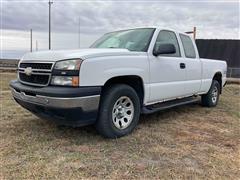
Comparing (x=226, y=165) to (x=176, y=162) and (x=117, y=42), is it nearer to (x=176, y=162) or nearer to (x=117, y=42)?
(x=176, y=162)

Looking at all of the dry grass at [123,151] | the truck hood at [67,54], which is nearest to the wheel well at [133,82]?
the truck hood at [67,54]

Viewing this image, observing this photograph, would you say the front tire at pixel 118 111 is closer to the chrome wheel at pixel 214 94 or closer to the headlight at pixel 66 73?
the headlight at pixel 66 73

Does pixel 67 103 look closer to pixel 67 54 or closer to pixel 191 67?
pixel 67 54

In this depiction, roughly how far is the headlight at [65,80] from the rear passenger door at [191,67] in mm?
2906

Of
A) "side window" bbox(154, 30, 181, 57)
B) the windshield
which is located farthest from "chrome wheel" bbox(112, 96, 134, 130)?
"side window" bbox(154, 30, 181, 57)

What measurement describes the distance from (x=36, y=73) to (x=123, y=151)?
164cm

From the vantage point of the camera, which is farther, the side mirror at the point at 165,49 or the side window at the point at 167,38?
the side window at the point at 167,38

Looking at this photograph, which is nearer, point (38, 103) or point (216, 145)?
point (38, 103)

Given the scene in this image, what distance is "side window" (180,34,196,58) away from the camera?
6.48 metres

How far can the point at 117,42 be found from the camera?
18.2ft

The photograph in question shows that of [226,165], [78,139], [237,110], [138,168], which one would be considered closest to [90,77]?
[78,139]

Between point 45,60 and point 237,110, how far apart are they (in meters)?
5.15

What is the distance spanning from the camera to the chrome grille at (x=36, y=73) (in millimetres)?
4211

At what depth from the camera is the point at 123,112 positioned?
477 cm
